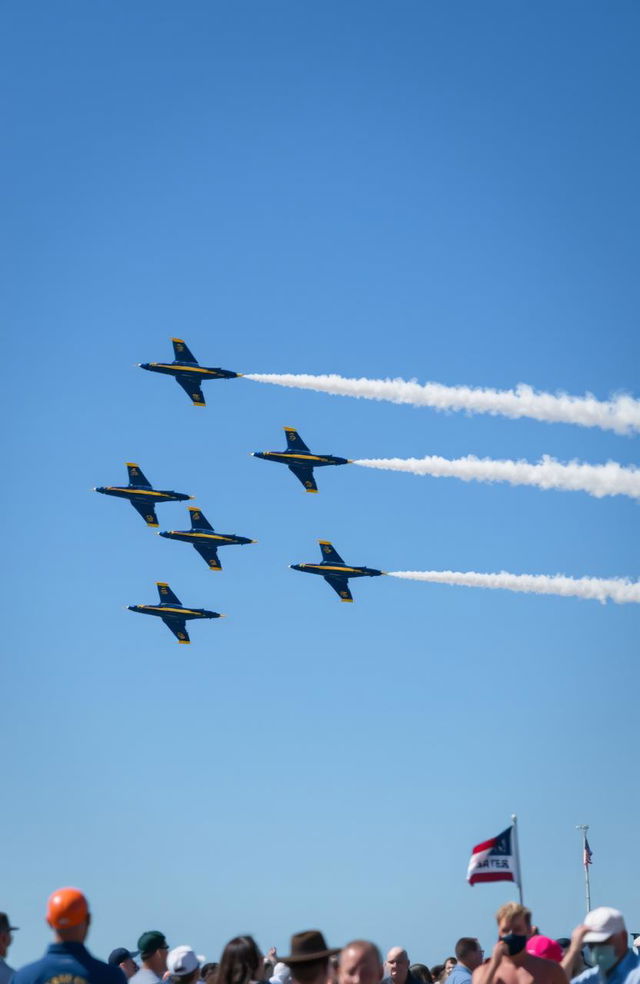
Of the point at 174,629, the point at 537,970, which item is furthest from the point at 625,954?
the point at 174,629

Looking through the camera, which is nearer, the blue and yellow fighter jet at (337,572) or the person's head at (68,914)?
the person's head at (68,914)

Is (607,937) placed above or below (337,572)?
below

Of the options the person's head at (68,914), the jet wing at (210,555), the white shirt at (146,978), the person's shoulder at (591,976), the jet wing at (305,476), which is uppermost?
the jet wing at (305,476)

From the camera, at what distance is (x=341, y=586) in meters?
99.6

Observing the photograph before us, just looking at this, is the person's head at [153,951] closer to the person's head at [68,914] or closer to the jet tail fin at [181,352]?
the person's head at [68,914]

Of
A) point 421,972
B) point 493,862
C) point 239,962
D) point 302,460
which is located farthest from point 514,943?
point 302,460

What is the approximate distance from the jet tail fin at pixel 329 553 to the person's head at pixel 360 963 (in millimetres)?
90864

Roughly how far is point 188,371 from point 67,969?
86.5 meters

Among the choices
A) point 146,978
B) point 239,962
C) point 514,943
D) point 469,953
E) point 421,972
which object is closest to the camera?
point 239,962

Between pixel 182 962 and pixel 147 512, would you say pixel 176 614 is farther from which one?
pixel 182 962

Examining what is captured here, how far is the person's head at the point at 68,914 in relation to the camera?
11.3 m

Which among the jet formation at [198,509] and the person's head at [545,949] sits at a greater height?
the jet formation at [198,509]

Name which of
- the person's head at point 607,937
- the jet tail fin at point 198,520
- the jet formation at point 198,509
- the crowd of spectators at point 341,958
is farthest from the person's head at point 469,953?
the jet tail fin at point 198,520

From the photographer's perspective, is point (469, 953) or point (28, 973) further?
point (469, 953)
